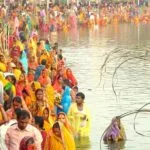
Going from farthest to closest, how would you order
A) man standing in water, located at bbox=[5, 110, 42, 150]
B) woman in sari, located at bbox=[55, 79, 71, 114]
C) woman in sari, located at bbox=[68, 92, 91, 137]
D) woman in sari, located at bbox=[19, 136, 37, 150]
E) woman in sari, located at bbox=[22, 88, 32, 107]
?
woman in sari, located at bbox=[55, 79, 71, 114] < woman in sari, located at bbox=[68, 92, 91, 137] < woman in sari, located at bbox=[22, 88, 32, 107] < man standing in water, located at bbox=[5, 110, 42, 150] < woman in sari, located at bbox=[19, 136, 37, 150]

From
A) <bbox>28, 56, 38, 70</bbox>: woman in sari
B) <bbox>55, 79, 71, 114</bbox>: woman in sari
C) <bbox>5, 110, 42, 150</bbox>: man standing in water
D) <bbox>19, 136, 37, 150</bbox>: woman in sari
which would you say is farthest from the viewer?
<bbox>28, 56, 38, 70</bbox>: woman in sari

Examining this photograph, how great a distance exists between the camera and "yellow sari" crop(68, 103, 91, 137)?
11.3m

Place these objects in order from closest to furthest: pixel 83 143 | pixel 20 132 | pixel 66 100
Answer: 1. pixel 20 132
2. pixel 83 143
3. pixel 66 100

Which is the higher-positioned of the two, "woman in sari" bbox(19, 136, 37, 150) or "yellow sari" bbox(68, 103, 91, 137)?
"woman in sari" bbox(19, 136, 37, 150)

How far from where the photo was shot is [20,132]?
24.7 ft

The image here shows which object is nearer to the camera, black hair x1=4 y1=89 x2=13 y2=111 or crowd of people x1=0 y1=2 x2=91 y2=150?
crowd of people x1=0 y1=2 x2=91 y2=150

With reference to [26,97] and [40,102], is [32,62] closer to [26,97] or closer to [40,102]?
[26,97]

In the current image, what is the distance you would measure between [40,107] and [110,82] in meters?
8.28

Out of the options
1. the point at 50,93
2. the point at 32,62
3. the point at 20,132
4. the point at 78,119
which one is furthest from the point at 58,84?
the point at 20,132

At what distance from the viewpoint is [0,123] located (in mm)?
8344

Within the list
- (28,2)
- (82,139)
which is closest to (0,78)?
(82,139)

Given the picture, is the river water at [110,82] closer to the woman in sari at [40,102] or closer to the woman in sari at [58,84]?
the woman in sari at [58,84]

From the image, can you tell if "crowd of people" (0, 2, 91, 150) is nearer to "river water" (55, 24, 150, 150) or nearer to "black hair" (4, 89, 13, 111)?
"black hair" (4, 89, 13, 111)

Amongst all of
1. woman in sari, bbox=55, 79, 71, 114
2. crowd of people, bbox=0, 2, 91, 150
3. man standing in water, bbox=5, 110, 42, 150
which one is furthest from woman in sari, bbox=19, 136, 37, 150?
woman in sari, bbox=55, 79, 71, 114
